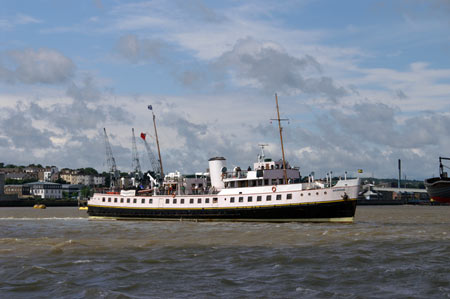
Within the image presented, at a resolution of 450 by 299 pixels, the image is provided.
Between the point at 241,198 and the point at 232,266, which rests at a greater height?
the point at 241,198

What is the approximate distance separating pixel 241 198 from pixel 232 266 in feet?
106

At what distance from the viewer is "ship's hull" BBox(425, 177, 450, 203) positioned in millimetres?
144750

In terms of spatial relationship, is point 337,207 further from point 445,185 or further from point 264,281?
point 445,185

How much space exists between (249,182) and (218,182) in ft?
21.7

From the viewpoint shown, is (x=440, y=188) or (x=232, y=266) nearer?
(x=232, y=266)

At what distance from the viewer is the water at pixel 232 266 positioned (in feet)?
78.6

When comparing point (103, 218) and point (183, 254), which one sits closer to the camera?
point (183, 254)

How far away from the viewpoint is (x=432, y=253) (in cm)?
3378

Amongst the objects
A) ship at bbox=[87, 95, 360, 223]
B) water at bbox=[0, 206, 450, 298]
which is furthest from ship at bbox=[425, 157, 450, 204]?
water at bbox=[0, 206, 450, 298]

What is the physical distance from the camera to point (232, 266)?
30.0m

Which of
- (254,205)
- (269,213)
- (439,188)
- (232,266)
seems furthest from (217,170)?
(439,188)

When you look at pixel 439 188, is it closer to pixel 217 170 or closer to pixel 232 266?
pixel 217 170

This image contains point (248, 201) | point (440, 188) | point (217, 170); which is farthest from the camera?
point (440, 188)

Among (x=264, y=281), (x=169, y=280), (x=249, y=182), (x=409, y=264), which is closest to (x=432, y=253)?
(x=409, y=264)
